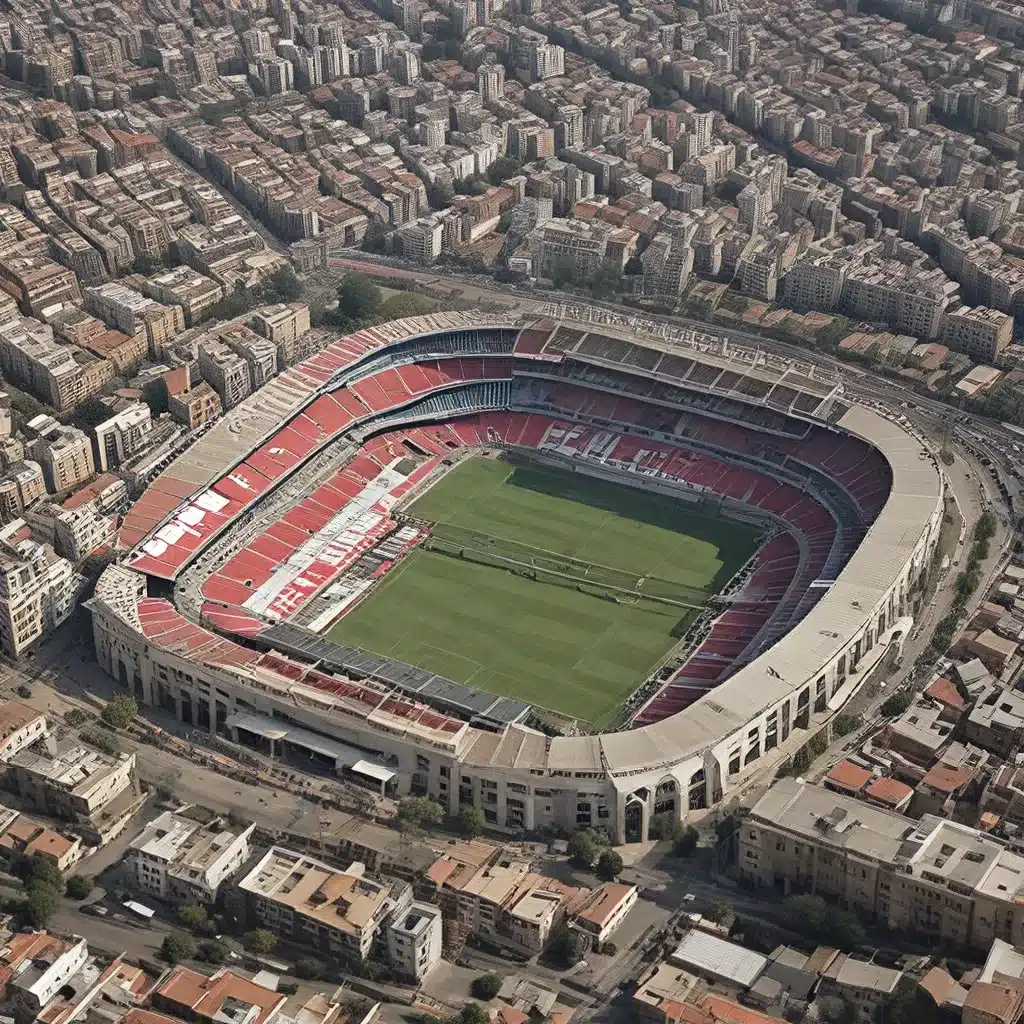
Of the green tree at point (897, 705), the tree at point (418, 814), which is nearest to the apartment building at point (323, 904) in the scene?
the tree at point (418, 814)

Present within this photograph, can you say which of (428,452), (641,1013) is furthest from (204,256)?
(641,1013)

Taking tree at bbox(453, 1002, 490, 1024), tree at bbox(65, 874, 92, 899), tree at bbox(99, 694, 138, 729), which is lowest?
tree at bbox(99, 694, 138, 729)

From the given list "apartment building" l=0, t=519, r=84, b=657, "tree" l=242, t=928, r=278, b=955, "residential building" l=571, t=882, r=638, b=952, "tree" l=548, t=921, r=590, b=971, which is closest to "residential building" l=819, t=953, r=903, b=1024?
"residential building" l=571, t=882, r=638, b=952

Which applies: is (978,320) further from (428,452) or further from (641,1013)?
(641,1013)

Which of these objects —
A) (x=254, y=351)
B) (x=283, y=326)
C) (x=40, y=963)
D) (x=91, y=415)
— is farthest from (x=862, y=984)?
(x=283, y=326)

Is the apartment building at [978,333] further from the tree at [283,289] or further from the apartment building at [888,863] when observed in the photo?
the apartment building at [888,863]

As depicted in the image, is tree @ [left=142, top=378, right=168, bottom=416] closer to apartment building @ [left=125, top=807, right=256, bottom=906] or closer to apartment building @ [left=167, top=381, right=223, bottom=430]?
apartment building @ [left=167, top=381, right=223, bottom=430]

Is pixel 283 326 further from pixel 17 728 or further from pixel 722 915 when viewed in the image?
pixel 722 915

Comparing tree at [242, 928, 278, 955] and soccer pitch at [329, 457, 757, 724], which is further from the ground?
tree at [242, 928, 278, 955]

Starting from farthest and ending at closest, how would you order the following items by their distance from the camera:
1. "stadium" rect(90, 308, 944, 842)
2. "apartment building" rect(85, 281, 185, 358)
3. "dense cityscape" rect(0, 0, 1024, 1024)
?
"apartment building" rect(85, 281, 185, 358)
"stadium" rect(90, 308, 944, 842)
"dense cityscape" rect(0, 0, 1024, 1024)
